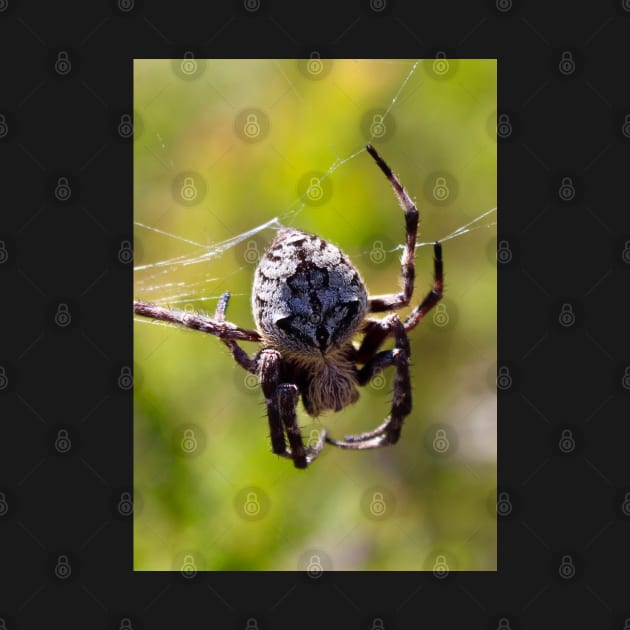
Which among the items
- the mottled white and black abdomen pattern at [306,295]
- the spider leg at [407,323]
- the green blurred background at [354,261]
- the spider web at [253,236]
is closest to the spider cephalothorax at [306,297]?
the mottled white and black abdomen pattern at [306,295]

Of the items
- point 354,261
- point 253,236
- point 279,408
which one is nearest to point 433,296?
point 279,408

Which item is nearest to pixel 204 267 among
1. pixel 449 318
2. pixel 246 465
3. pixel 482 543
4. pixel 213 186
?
pixel 213 186

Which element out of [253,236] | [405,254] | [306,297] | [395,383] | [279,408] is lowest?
[279,408]

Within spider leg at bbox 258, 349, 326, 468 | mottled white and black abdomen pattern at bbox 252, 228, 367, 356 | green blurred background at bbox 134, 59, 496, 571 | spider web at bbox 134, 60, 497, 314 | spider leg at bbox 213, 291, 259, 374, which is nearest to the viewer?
mottled white and black abdomen pattern at bbox 252, 228, 367, 356

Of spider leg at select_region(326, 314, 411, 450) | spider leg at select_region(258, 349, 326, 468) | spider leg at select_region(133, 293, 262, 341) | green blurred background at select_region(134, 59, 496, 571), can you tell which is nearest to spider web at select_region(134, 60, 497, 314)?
green blurred background at select_region(134, 59, 496, 571)

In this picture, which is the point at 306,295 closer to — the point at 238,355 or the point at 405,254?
the point at 238,355

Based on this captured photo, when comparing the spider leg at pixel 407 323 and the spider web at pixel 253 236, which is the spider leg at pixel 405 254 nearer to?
the spider leg at pixel 407 323

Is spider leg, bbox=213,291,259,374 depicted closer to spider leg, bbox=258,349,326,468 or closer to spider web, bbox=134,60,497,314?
spider leg, bbox=258,349,326,468
